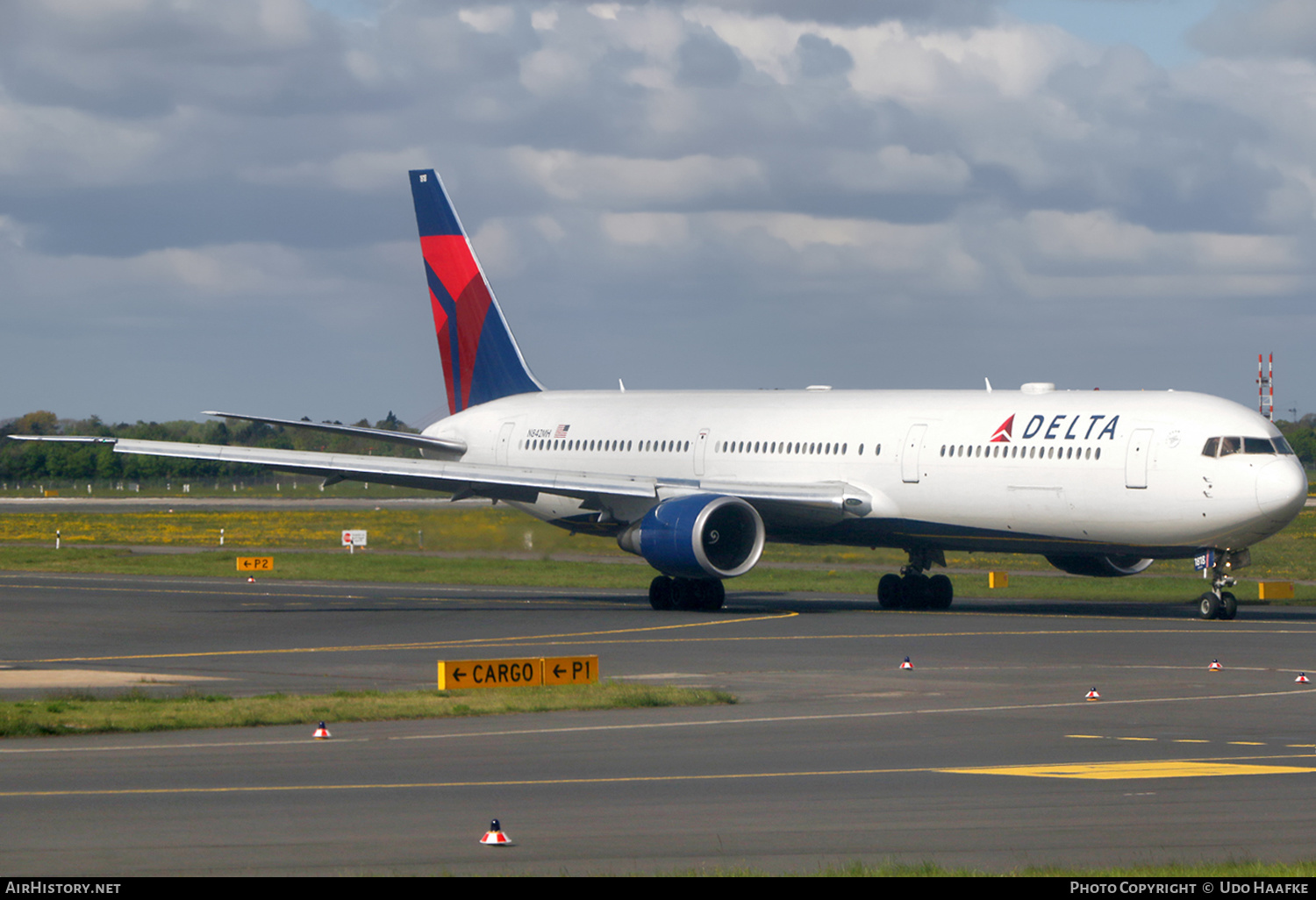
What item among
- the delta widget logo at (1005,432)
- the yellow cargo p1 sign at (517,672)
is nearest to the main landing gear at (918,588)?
the delta widget logo at (1005,432)

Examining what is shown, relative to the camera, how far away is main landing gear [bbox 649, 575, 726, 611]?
3856cm

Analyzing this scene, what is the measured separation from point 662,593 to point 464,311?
14.1 metres

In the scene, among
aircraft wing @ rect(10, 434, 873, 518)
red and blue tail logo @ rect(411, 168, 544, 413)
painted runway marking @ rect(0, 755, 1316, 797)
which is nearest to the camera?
painted runway marking @ rect(0, 755, 1316, 797)

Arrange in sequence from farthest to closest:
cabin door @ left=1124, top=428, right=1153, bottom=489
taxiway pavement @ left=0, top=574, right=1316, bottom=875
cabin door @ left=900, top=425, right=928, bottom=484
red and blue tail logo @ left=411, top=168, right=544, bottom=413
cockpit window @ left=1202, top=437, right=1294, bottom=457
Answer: red and blue tail logo @ left=411, top=168, right=544, bottom=413
cabin door @ left=900, top=425, right=928, bottom=484
cabin door @ left=1124, top=428, right=1153, bottom=489
cockpit window @ left=1202, top=437, right=1294, bottom=457
taxiway pavement @ left=0, top=574, right=1316, bottom=875

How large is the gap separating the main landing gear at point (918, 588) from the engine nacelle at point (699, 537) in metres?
4.15

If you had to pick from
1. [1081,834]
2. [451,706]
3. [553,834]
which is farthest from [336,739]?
[1081,834]

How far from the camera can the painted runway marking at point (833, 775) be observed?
14914 millimetres

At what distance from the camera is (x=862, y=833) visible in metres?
12.7

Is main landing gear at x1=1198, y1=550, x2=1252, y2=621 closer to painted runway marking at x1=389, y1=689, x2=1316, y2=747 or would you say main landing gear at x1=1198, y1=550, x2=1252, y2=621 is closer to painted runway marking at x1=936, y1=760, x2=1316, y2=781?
painted runway marking at x1=389, y1=689, x2=1316, y2=747

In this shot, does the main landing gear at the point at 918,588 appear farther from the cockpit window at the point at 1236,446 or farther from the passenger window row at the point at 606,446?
the cockpit window at the point at 1236,446

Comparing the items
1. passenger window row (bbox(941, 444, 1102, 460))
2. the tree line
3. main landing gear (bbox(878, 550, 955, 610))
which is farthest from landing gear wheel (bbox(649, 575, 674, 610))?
the tree line

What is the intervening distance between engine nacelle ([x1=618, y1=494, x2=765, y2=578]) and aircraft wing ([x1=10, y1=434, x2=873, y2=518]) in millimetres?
672

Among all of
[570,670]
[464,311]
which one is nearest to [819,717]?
[570,670]

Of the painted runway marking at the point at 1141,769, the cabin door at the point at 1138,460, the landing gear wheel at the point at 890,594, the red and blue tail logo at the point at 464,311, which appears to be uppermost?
the red and blue tail logo at the point at 464,311
